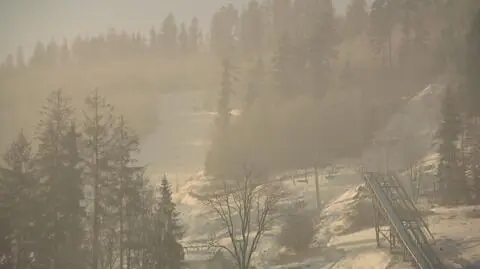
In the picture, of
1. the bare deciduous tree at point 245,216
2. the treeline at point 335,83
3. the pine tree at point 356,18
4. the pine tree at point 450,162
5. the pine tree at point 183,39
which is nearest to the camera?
the bare deciduous tree at point 245,216

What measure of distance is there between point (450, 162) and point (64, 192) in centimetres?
2065

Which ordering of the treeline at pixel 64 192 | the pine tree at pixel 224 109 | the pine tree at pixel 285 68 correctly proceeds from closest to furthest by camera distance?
the treeline at pixel 64 192 → the pine tree at pixel 224 109 → the pine tree at pixel 285 68

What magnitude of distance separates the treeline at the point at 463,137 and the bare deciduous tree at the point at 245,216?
8887mm

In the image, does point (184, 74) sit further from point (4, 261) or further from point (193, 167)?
point (4, 261)

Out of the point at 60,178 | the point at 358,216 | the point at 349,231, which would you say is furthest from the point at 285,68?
the point at 60,178

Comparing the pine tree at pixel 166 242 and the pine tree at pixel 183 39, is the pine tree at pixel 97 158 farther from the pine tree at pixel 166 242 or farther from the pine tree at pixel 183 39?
the pine tree at pixel 183 39

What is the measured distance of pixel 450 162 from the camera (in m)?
30.3

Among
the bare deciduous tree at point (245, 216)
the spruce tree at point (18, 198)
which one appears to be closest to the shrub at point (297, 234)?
the bare deciduous tree at point (245, 216)

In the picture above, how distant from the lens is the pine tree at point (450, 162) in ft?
94.3

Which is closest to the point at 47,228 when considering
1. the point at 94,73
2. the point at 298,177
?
the point at 298,177

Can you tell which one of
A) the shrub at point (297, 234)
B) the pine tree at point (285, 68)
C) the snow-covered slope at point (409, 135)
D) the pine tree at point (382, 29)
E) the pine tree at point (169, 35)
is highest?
the pine tree at point (169, 35)

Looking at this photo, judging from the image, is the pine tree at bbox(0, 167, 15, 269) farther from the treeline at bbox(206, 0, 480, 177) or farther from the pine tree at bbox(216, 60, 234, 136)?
the pine tree at bbox(216, 60, 234, 136)

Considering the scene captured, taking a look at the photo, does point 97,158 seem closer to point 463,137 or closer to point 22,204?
point 22,204

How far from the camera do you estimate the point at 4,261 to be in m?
17.0
